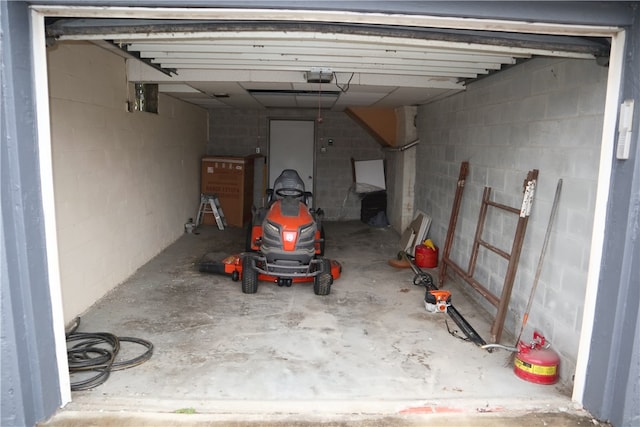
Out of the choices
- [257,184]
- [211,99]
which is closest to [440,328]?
[211,99]

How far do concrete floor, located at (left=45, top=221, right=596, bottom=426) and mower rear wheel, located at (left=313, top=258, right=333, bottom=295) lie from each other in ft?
0.24

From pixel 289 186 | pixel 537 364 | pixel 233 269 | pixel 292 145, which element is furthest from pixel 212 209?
pixel 537 364

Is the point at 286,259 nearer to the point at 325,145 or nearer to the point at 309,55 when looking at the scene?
the point at 309,55

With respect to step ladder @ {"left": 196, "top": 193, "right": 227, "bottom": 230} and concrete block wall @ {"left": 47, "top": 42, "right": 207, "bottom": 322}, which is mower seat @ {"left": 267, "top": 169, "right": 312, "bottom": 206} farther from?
step ladder @ {"left": 196, "top": 193, "right": 227, "bottom": 230}

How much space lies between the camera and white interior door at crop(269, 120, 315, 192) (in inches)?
348

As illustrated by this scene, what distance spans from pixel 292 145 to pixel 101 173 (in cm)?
493

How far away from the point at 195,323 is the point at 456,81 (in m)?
3.39

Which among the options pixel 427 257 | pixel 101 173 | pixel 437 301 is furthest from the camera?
pixel 427 257

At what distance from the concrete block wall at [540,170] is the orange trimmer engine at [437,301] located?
40 cm

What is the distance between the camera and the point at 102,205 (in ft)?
14.2

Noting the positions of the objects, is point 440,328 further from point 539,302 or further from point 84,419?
point 84,419

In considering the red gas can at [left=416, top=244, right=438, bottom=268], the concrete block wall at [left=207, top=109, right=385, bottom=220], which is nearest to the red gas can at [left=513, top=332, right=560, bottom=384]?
the red gas can at [left=416, top=244, right=438, bottom=268]

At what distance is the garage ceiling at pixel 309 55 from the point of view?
7.79 ft

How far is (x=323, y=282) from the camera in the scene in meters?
4.50
